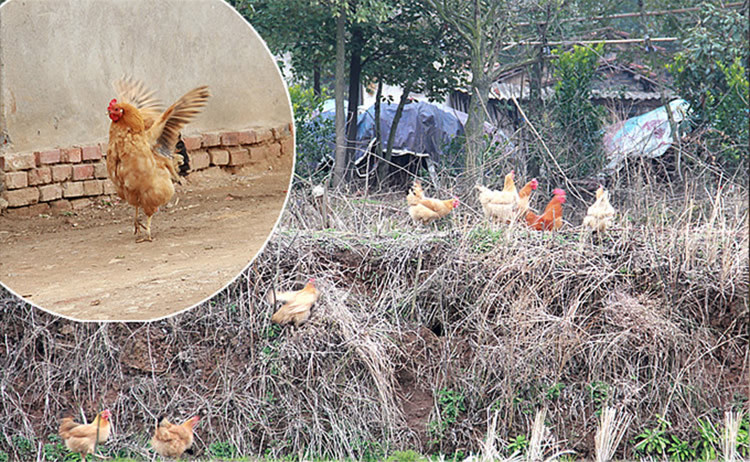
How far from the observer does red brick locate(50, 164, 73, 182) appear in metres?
1.76

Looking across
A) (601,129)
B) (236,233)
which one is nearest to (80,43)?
(236,233)

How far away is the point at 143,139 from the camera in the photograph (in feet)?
5.61

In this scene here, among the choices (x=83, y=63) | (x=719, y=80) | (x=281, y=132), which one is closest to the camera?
(x=83, y=63)

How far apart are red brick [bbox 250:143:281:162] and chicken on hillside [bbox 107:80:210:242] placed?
282mm

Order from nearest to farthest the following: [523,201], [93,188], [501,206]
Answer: [93,188], [501,206], [523,201]

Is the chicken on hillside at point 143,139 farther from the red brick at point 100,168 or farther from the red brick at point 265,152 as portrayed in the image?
the red brick at point 265,152

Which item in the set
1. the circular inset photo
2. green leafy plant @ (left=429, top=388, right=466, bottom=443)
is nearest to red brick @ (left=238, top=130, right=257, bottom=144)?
the circular inset photo

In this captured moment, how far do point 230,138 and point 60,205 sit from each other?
0.44 meters

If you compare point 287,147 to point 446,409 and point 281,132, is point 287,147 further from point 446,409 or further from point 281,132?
point 446,409

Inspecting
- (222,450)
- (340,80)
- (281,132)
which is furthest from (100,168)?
(340,80)

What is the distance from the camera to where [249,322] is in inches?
215

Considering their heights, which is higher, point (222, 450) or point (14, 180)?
point (14, 180)

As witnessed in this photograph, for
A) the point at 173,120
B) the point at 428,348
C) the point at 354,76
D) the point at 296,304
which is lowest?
the point at 428,348

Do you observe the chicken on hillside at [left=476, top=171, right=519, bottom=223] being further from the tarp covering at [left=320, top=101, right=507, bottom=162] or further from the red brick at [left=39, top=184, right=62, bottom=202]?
the tarp covering at [left=320, top=101, right=507, bottom=162]
